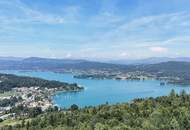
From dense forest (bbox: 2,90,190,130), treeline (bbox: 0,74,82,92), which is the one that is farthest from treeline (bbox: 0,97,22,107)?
dense forest (bbox: 2,90,190,130)

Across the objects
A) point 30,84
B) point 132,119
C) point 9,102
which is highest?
point 132,119

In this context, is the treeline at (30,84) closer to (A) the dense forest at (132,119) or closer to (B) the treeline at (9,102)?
(B) the treeline at (9,102)

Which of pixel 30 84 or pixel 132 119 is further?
pixel 30 84

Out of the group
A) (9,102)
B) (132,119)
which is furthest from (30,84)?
(132,119)

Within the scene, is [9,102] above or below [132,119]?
below

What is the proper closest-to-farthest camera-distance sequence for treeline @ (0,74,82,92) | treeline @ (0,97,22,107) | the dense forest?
the dense forest → treeline @ (0,97,22,107) → treeline @ (0,74,82,92)

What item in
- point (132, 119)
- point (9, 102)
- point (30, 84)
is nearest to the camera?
point (132, 119)

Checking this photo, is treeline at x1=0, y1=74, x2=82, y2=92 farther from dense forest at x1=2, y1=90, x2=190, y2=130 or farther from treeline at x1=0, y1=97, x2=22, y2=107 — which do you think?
dense forest at x1=2, y1=90, x2=190, y2=130

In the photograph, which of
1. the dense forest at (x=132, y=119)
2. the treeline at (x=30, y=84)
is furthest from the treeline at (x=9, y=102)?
the dense forest at (x=132, y=119)

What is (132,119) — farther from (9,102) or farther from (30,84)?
(30,84)

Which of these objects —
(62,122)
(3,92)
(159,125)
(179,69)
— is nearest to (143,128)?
(159,125)

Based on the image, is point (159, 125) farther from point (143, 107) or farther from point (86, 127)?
point (143, 107)
